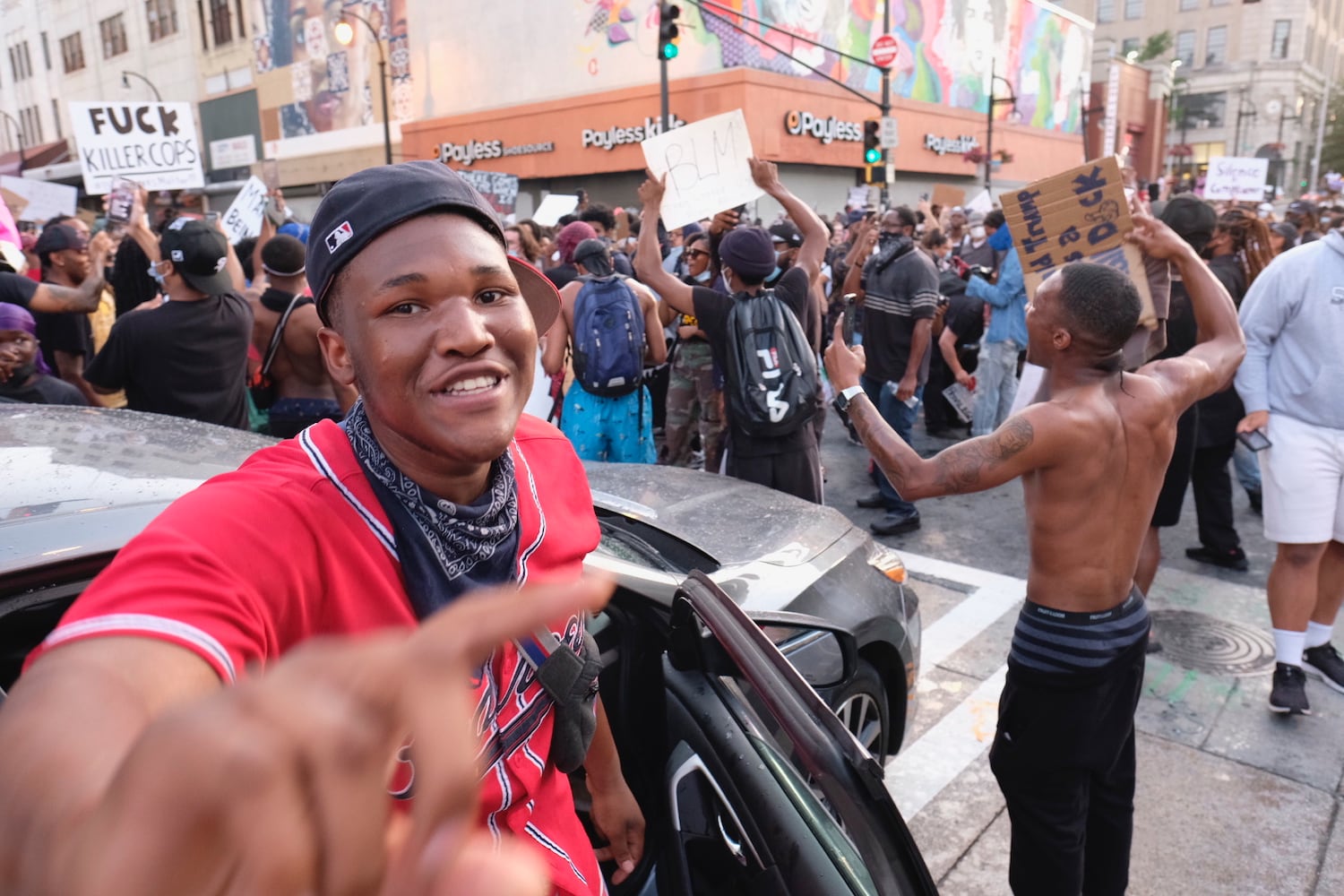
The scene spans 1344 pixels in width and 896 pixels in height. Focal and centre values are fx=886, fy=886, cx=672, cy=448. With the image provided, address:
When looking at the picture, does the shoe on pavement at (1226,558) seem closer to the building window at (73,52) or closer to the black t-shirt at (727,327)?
the black t-shirt at (727,327)

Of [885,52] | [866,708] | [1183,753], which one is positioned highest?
[885,52]

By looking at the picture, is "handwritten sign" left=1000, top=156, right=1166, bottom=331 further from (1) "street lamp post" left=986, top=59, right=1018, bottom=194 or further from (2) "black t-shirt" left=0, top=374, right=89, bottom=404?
(1) "street lamp post" left=986, top=59, right=1018, bottom=194

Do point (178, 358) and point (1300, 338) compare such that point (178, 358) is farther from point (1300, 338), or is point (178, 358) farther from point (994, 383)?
point (994, 383)

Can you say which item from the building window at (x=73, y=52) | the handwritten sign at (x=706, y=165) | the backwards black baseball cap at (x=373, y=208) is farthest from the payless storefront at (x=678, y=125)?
the backwards black baseball cap at (x=373, y=208)

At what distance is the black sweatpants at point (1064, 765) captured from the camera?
2.38m

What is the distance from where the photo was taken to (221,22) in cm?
3691

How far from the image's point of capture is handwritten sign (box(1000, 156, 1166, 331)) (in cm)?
315

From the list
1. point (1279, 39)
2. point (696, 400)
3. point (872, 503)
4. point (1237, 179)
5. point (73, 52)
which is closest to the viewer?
point (696, 400)

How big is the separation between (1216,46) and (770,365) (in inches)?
3218

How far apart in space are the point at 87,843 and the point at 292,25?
131 ft

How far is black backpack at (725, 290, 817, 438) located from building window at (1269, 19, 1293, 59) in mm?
80150

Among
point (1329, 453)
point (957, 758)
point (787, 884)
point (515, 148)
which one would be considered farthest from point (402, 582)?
point (515, 148)

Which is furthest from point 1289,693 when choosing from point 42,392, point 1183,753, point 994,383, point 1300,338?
point 42,392

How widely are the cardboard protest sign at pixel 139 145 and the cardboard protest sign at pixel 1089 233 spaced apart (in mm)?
6765
